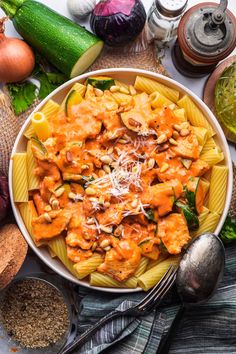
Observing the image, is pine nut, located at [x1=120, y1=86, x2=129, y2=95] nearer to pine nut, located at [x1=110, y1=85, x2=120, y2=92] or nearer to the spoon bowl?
pine nut, located at [x1=110, y1=85, x2=120, y2=92]

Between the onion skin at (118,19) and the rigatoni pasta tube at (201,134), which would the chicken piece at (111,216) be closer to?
the rigatoni pasta tube at (201,134)

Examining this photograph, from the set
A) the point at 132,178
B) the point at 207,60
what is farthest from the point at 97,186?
the point at 207,60

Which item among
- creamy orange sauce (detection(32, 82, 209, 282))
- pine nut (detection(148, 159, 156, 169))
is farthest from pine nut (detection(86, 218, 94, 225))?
pine nut (detection(148, 159, 156, 169))

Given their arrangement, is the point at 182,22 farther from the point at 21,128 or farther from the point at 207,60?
the point at 21,128

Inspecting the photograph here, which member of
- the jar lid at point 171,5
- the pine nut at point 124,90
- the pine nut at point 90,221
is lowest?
the pine nut at point 90,221

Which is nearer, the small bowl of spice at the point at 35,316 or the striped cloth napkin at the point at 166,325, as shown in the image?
the striped cloth napkin at the point at 166,325

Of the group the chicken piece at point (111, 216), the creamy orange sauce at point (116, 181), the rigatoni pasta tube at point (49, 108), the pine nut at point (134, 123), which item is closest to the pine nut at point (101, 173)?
the creamy orange sauce at point (116, 181)
